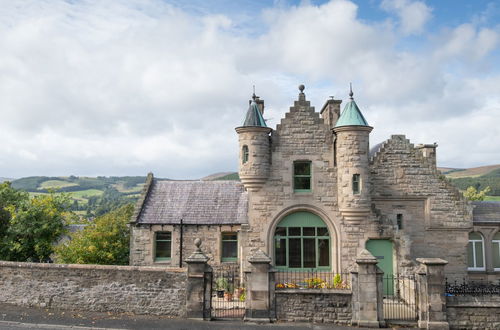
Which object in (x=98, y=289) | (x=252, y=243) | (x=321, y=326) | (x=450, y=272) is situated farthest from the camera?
(x=450, y=272)

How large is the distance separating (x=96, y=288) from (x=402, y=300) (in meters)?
12.7

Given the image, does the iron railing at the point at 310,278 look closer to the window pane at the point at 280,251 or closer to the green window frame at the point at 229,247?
the window pane at the point at 280,251

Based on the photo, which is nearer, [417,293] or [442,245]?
[417,293]

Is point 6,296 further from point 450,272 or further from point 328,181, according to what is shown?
point 450,272

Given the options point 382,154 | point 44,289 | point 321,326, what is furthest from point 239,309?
point 382,154

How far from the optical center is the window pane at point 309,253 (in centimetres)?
1944

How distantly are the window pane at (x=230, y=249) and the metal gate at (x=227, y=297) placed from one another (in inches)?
30.6

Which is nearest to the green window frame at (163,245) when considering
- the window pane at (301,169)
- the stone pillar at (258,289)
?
the window pane at (301,169)

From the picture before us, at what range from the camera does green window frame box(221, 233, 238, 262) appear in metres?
21.1

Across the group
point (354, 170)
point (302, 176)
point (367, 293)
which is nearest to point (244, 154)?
point (302, 176)

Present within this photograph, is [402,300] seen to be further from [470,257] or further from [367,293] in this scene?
[470,257]

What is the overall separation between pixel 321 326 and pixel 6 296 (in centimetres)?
1232

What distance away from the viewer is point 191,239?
21.0 meters

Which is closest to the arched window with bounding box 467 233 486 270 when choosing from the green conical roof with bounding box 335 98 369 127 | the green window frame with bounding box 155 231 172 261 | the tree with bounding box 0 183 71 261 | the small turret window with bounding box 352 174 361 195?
the small turret window with bounding box 352 174 361 195
